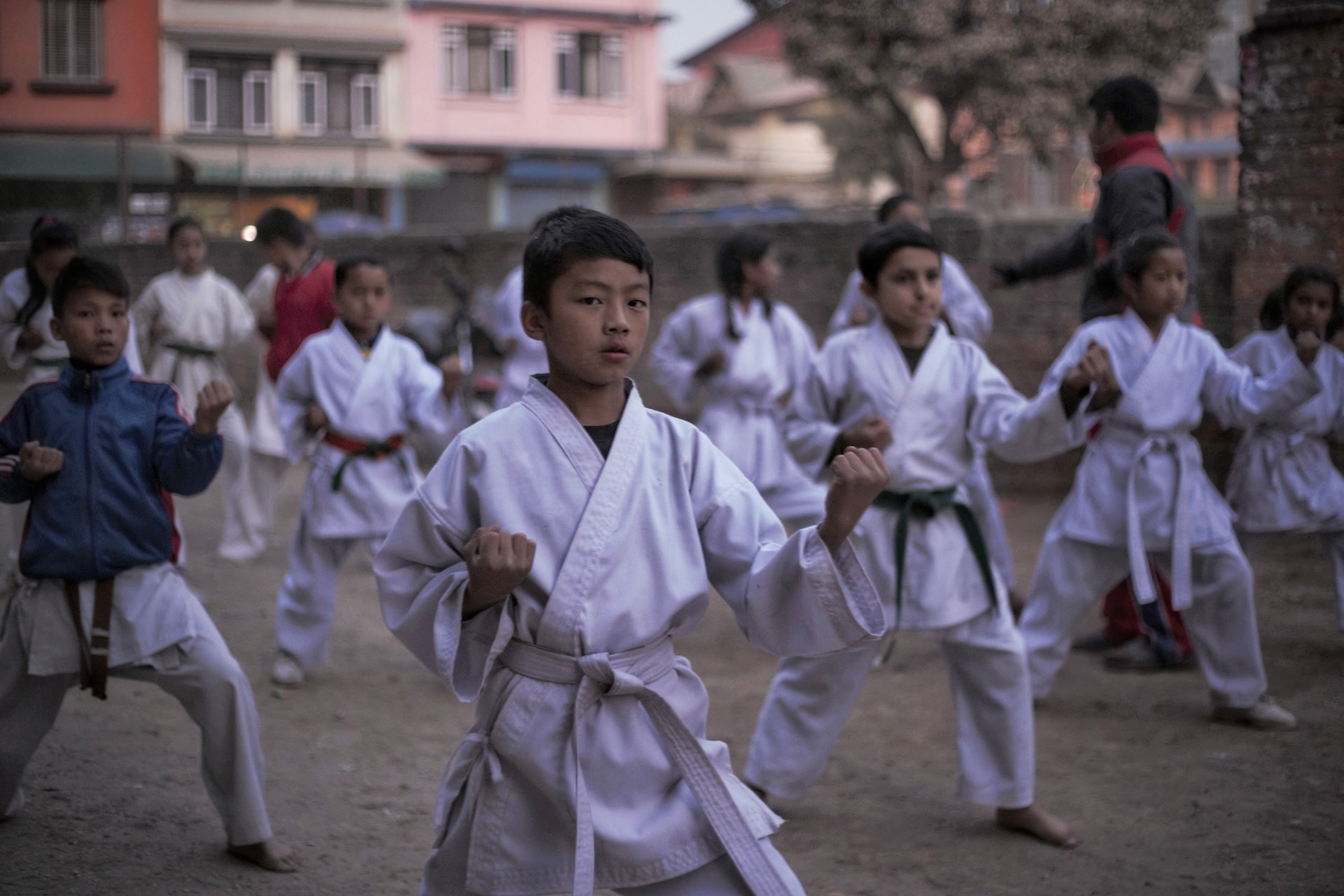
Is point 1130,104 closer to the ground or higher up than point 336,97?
closer to the ground

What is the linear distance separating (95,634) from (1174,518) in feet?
11.4

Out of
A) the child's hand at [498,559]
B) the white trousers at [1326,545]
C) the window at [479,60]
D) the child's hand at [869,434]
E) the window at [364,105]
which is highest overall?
the window at [479,60]

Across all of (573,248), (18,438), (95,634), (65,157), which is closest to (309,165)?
(65,157)

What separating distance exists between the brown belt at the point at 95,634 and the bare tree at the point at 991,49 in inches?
723

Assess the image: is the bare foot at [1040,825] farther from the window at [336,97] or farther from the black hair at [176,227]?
the window at [336,97]

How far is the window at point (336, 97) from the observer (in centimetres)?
1619

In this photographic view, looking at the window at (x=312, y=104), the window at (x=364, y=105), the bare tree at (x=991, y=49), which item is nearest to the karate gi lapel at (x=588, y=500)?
the window at (x=312, y=104)

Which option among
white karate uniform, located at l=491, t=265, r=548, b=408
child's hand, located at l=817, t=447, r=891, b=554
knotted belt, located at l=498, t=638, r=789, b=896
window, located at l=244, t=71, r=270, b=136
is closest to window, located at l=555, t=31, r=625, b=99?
window, located at l=244, t=71, r=270, b=136

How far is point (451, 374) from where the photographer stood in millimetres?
4676

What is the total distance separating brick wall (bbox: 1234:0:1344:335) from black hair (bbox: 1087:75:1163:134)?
5.91 feet

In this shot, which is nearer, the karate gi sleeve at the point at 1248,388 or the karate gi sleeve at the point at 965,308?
the karate gi sleeve at the point at 1248,388

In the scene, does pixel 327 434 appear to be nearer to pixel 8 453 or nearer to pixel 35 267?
pixel 35 267

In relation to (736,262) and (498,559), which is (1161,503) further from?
(498,559)

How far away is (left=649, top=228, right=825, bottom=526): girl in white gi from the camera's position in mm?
6164
